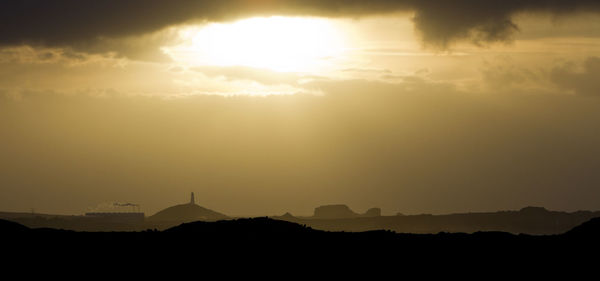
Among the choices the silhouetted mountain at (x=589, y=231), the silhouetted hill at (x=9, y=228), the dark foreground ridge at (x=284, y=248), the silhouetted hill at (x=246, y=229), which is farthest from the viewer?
the silhouetted hill at (x=9, y=228)

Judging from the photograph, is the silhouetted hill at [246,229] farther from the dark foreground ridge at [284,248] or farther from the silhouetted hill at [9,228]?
the silhouetted hill at [9,228]

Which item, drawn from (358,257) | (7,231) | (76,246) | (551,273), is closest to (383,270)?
(358,257)

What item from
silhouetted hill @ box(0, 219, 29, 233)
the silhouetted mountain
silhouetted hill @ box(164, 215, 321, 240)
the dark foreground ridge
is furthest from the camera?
silhouetted hill @ box(0, 219, 29, 233)

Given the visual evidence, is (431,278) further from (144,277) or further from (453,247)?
(144,277)

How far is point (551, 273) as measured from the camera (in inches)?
3391

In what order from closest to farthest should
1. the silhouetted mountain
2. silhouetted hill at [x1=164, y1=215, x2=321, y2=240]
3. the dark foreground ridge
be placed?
the dark foreground ridge < silhouetted hill at [x1=164, y1=215, x2=321, y2=240] < the silhouetted mountain

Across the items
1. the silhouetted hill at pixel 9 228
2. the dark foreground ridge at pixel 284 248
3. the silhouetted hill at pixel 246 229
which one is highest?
the silhouetted hill at pixel 9 228

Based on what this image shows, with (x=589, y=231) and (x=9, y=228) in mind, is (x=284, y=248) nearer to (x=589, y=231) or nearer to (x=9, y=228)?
(x=9, y=228)

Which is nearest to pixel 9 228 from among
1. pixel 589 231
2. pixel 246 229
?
pixel 246 229

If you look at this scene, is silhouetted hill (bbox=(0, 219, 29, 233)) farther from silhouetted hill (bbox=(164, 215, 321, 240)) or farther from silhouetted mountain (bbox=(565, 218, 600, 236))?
silhouetted mountain (bbox=(565, 218, 600, 236))

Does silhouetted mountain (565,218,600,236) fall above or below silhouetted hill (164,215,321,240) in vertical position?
below

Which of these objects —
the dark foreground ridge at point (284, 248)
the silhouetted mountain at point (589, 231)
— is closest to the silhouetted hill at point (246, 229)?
the dark foreground ridge at point (284, 248)

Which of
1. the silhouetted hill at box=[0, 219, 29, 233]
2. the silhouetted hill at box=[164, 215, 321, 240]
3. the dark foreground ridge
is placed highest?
the silhouetted hill at box=[0, 219, 29, 233]

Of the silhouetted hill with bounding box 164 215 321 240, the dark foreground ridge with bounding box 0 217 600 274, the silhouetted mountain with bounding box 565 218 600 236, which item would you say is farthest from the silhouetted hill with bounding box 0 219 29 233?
the silhouetted mountain with bounding box 565 218 600 236
